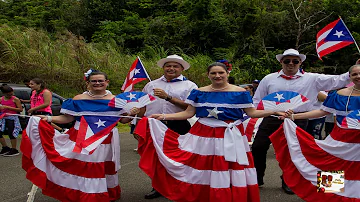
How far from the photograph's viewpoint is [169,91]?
5.17 metres

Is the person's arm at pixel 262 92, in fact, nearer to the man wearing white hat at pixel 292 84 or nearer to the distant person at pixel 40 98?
the man wearing white hat at pixel 292 84

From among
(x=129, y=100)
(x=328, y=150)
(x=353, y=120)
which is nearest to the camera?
(x=353, y=120)

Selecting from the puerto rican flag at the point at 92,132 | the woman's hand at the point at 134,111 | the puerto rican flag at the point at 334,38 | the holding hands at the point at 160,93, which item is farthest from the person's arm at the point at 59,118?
the puerto rican flag at the point at 334,38

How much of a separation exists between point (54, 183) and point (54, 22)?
24249 mm

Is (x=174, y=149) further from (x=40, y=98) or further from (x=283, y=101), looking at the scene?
(x=40, y=98)

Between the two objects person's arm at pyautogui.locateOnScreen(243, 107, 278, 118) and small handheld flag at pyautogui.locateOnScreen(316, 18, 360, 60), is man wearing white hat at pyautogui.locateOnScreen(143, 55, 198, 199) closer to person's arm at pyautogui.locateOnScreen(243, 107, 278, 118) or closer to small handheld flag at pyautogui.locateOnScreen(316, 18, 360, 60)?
person's arm at pyautogui.locateOnScreen(243, 107, 278, 118)

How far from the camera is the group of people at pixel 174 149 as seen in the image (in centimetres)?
419

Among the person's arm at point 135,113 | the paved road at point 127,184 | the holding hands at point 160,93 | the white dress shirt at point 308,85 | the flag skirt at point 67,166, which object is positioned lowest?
the paved road at point 127,184

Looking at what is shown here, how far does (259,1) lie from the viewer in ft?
78.1

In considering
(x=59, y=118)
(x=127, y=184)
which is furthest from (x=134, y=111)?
(x=127, y=184)

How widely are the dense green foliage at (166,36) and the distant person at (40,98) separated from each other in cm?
765

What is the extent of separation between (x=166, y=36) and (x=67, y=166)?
752 inches

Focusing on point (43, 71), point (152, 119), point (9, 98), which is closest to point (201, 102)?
point (152, 119)

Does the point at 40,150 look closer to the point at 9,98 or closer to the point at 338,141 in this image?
the point at 338,141
